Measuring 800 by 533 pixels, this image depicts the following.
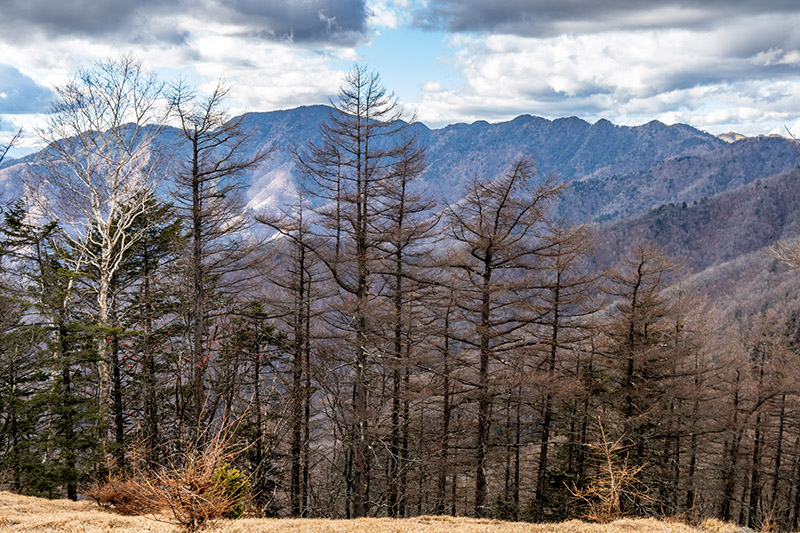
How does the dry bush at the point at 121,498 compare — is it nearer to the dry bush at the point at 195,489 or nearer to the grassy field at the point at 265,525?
the grassy field at the point at 265,525

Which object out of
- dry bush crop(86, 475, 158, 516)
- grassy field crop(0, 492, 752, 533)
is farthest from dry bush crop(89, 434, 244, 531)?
dry bush crop(86, 475, 158, 516)

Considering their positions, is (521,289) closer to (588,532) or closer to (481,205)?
(481,205)

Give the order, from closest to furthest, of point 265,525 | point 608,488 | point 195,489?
point 195,489 < point 265,525 < point 608,488

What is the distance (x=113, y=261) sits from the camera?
727 inches

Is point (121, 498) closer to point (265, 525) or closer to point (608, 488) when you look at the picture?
point (265, 525)

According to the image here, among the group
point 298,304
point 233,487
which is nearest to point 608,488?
point 233,487

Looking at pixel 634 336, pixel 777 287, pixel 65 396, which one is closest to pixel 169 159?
pixel 65 396

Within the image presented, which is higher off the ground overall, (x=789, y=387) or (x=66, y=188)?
(x=66, y=188)

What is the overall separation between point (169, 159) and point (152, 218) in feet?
7.86

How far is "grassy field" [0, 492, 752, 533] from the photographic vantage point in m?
7.66

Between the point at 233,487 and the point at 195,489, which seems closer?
the point at 195,489

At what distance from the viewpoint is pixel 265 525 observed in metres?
8.10

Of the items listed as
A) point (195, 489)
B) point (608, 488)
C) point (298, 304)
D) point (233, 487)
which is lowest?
point (608, 488)

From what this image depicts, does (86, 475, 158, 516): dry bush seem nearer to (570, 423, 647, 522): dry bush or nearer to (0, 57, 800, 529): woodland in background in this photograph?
(0, 57, 800, 529): woodland in background
